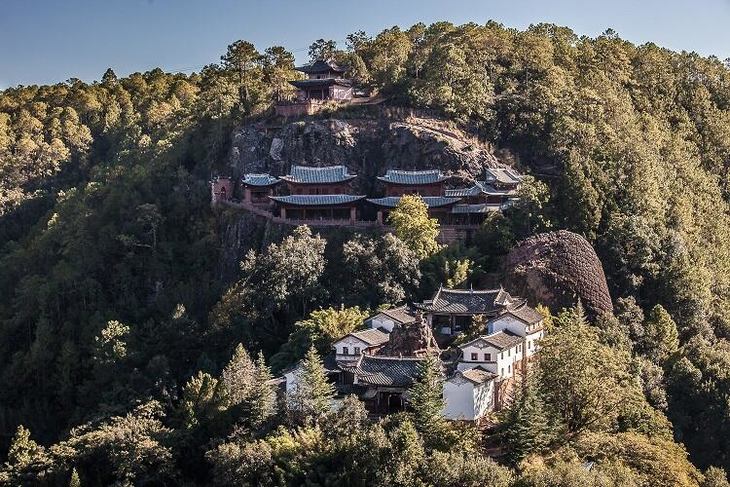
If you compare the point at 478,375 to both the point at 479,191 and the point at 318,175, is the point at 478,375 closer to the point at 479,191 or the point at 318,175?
the point at 479,191

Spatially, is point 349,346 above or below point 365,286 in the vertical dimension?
below

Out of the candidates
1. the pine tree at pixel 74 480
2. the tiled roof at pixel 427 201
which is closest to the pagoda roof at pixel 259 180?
the tiled roof at pixel 427 201

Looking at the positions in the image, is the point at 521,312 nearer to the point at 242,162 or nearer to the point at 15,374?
the point at 242,162

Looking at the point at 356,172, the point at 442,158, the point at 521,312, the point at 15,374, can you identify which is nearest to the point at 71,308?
the point at 15,374

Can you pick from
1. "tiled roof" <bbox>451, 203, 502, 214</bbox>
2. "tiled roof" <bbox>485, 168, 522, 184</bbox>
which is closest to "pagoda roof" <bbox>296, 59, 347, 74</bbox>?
"tiled roof" <bbox>485, 168, 522, 184</bbox>

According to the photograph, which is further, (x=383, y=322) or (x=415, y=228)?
(x=415, y=228)

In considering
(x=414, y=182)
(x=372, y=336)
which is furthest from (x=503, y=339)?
(x=414, y=182)

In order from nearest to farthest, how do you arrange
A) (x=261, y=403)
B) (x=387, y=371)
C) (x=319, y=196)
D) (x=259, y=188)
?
(x=261, y=403)
(x=387, y=371)
(x=319, y=196)
(x=259, y=188)
